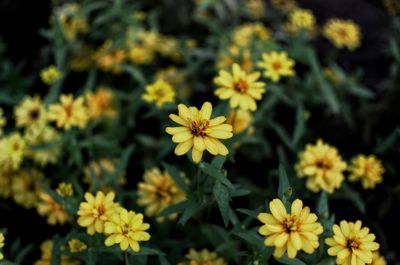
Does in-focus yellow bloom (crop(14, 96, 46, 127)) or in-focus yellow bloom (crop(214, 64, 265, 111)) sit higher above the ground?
in-focus yellow bloom (crop(214, 64, 265, 111))

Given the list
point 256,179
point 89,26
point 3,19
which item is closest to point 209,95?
point 256,179

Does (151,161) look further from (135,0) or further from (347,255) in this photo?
(135,0)

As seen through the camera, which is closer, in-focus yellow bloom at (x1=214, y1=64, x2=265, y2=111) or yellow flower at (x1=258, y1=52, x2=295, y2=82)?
in-focus yellow bloom at (x1=214, y1=64, x2=265, y2=111)

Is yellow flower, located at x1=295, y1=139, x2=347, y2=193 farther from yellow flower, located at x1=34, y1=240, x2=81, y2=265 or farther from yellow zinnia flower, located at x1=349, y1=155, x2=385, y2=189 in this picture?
yellow flower, located at x1=34, y1=240, x2=81, y2=265

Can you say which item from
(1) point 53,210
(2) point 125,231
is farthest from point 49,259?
(2) point 125,231

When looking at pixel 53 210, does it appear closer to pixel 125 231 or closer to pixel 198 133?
pixel 125 231

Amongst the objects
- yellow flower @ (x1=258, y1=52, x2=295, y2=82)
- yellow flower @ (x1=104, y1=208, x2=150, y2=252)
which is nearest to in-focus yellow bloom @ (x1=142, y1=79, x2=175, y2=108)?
yellow flower @ (x1=258, y1=52, x2=295, y2=82)
